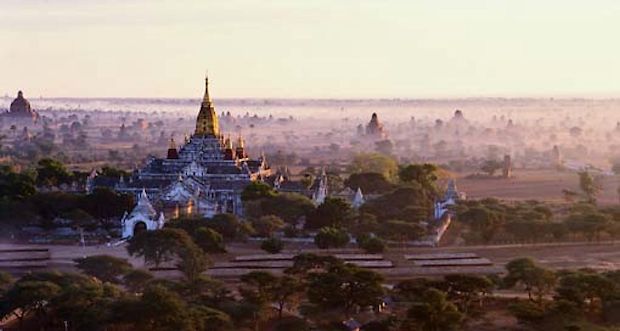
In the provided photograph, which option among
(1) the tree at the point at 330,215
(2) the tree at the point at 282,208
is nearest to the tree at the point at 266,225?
(2) the tree at the point at 282,208

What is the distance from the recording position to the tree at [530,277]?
22672 millimetres

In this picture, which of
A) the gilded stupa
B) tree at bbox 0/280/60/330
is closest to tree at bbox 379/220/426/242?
the gilded stupa

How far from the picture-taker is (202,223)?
2984 cm

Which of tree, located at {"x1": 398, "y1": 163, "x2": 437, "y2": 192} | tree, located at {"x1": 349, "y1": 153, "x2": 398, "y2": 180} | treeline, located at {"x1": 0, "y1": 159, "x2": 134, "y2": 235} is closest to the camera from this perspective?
treeline, located at {"x1": 0, "y1": 159, "x2": 134, "y2": 235}

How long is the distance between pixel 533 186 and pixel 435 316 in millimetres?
35942

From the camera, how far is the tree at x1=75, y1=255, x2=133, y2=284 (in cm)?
2380

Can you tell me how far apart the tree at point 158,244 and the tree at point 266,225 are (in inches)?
219

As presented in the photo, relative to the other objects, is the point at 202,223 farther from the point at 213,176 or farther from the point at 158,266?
the point at 213,176

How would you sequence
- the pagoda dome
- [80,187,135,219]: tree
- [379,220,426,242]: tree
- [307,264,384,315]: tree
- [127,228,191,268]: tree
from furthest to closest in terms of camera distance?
the pagoda dome < [80,187,135,219]: tree < [379,220,426,242]: tree < [127,228,191,268]: tree < [307,264,384,315]: tree

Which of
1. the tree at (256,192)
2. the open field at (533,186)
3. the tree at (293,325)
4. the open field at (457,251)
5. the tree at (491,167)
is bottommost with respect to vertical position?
the open field at (533,186)

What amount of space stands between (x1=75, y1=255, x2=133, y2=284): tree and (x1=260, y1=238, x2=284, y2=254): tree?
5714 millimetres

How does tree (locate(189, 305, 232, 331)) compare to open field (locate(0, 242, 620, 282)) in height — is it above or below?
above

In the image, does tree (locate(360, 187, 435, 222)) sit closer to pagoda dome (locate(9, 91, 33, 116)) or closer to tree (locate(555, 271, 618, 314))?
tree (locate(555, 271, 618, 314))

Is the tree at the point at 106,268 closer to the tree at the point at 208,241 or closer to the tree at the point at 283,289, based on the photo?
the tree at the point at 208,241
